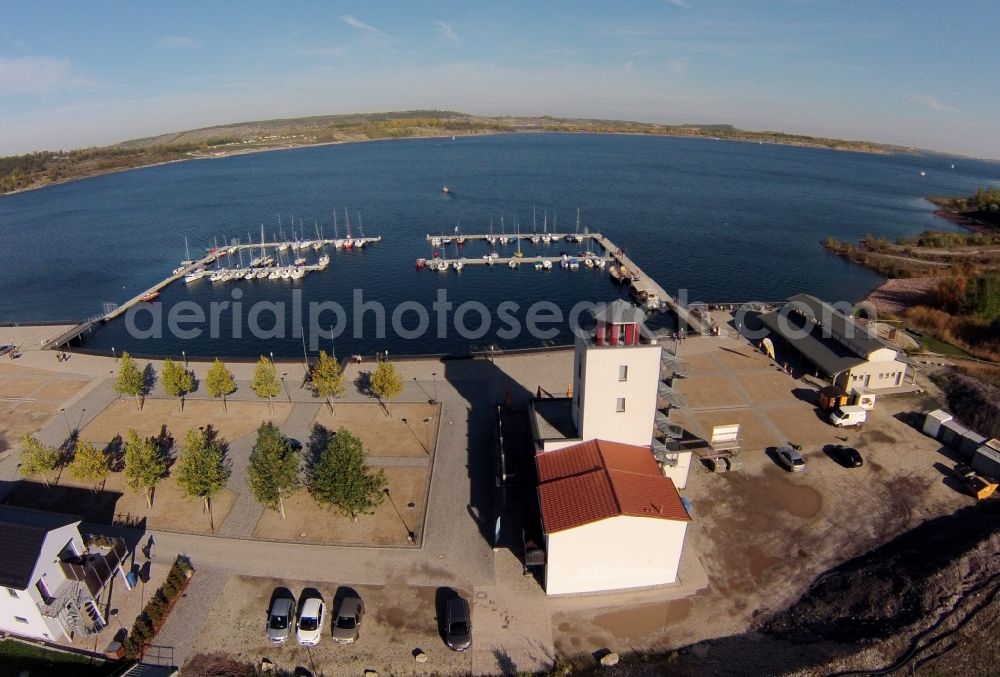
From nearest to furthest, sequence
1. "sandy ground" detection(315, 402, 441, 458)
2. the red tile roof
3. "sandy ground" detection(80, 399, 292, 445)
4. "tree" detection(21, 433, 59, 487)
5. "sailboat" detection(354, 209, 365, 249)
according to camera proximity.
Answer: the red tile roof → "tree" detection(21, 433, 59, 487) → "sandy ground" detection(315, 402, 441, 458) → "sandy ground" detection(80, 399, 292, 445) → "sailboat" detection(354, 209, 365, 249)

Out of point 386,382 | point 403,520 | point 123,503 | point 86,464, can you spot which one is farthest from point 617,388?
point 86,464

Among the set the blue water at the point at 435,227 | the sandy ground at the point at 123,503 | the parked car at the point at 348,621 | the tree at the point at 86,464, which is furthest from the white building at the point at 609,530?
the blue water at the point at 435,227

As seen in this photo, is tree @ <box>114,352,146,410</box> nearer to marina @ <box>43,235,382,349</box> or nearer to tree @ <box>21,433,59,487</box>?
tree @ <box>21,433,59,487</box>

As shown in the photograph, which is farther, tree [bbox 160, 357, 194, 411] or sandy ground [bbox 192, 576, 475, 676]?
tree [bbox 160, 357, 194, 411]

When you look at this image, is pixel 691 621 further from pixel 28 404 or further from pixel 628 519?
pixel 28 404

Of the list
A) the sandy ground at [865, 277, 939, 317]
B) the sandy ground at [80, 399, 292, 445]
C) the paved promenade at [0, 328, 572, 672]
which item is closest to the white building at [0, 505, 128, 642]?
the paved promenade at [0, 328, 572, 672]

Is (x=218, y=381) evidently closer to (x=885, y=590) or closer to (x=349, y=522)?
(x=349, y=522)

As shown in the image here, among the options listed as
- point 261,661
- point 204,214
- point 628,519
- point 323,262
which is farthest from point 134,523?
point 204,214
